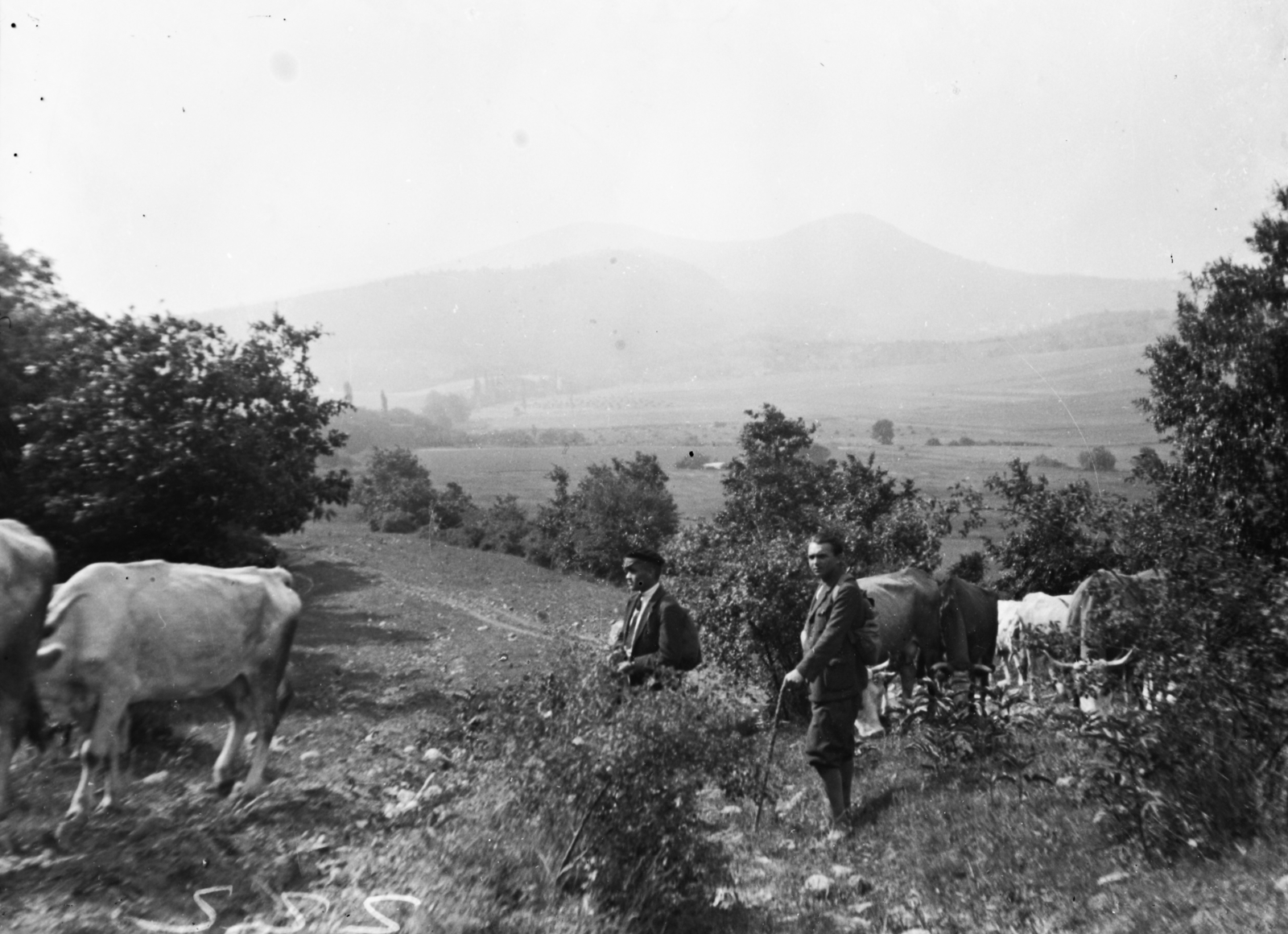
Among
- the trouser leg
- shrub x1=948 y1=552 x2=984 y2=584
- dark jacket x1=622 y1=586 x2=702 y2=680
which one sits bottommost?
shrub x1=948 y1=552 x2=984 y2=584

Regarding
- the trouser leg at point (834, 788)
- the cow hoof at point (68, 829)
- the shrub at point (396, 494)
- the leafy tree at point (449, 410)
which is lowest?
the leafy tree at point (449, 410)

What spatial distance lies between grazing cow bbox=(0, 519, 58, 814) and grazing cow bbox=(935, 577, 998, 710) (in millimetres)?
9166

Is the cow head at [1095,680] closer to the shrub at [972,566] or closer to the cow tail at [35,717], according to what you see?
the cow tail at [35,717]

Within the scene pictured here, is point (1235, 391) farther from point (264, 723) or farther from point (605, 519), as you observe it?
point (605, 519)

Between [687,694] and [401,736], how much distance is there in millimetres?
4875

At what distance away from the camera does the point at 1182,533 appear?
6121 mm

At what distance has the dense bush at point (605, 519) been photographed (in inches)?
1608

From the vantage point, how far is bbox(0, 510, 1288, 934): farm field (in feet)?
14.8

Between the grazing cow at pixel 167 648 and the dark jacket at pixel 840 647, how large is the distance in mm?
3967

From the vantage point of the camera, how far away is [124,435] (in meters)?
12.1

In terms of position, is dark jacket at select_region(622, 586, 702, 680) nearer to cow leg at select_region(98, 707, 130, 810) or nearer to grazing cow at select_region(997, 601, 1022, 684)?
cow leg at select_region(98, 707, 130, 810)

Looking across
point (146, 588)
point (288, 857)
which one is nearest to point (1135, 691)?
point (288, 857)

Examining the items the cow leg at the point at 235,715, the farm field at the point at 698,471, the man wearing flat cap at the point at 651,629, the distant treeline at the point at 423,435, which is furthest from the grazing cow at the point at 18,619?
the distant treeline at the point at 423,435

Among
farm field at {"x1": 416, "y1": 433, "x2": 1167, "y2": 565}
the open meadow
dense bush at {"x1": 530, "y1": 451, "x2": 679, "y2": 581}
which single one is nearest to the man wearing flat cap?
the open meadow
